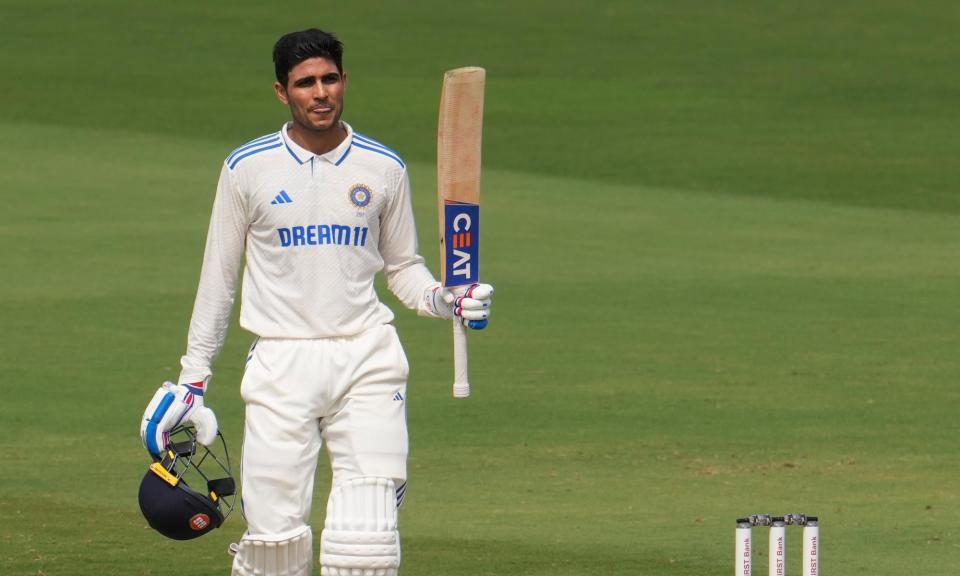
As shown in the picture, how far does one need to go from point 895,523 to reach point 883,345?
508cm

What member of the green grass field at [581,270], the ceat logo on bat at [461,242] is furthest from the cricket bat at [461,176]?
the green grass field at [581,270]

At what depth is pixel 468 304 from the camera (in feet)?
22.0

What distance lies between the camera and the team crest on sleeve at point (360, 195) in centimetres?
656

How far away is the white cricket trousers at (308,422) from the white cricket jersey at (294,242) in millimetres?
89

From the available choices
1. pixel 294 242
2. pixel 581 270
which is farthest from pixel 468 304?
pixel 581 270

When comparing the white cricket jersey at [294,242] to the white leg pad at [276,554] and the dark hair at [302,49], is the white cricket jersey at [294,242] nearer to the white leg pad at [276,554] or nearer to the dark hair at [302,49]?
the dark hair at [302,49]

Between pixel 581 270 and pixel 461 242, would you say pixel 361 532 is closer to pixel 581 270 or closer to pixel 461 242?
pixel 461 242

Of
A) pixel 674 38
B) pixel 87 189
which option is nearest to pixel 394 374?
pixel 87 189

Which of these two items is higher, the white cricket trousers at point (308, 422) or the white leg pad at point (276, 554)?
the white cricket trousers at point (308, 422)

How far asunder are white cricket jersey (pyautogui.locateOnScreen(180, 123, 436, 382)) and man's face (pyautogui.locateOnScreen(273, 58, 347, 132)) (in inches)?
4.8

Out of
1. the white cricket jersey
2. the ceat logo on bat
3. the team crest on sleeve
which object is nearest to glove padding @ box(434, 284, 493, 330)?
the ceat logo on bat

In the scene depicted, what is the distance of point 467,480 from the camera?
10.5 m

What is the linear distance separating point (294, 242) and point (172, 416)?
680 millimetres

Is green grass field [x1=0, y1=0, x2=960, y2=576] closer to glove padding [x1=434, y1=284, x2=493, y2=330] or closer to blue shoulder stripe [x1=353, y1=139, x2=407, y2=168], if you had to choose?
glove padding [x1=434, y1=284, x2=493, y2=330]
